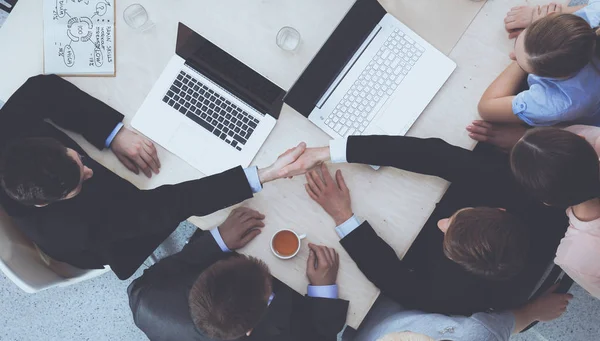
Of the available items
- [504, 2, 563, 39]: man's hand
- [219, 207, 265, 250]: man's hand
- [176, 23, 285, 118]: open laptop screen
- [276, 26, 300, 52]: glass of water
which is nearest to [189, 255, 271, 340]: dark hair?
[219, 207, 265, 250]: man's hand

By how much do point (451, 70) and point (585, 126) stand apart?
39 centimetres

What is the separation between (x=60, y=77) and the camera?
1341 mm

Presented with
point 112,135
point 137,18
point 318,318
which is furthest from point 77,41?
point 318,318

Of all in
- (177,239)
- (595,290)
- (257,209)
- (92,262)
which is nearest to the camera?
(595,290)

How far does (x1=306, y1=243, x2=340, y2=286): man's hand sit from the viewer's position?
1.24 m

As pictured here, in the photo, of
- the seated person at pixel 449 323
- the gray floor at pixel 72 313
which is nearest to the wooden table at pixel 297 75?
Answer: the seated person at pixel 449 323

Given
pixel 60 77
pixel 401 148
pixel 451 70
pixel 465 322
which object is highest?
pixel 451 70

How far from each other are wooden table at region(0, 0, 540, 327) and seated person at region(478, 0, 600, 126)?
0.19 ft

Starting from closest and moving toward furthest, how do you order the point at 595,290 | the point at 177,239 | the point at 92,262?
the point at 595,290
the point at 92,262
the point at 177,239

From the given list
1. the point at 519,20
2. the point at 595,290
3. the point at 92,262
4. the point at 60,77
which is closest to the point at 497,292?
the point at 595,290

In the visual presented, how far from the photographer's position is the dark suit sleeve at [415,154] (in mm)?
1247

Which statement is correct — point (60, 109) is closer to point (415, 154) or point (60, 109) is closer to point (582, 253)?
point (415, 154)

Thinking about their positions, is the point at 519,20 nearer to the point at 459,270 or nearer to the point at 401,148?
the point at 401,148

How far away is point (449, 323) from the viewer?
124 cm
